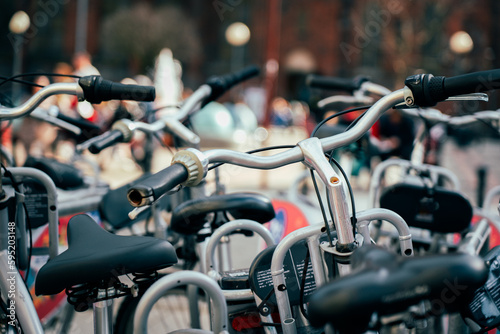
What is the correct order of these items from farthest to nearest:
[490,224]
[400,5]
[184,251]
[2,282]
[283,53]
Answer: [283,53] < [400,5] < [490,224] < [184,251] < [2,282]

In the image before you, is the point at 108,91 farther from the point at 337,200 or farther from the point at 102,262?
the point at 337,200

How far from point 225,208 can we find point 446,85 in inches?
42.1

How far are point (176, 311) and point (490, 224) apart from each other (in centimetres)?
172

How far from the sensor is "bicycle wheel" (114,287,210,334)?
2299mm

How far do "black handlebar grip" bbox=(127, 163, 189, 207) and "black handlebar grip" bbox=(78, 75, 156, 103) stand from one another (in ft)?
1.82

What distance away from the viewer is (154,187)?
1213 millimetres

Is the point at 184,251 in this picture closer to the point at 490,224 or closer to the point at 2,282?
the point at 2,282

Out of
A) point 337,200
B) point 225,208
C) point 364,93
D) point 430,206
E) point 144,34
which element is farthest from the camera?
point 144,34

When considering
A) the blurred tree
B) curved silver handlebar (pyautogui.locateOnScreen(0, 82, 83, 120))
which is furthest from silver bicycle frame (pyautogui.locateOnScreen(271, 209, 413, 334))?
the blurred tree

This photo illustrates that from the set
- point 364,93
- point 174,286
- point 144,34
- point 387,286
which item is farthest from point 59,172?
point 144,34

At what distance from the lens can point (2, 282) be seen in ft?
5.65

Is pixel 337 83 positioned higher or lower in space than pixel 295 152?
higher

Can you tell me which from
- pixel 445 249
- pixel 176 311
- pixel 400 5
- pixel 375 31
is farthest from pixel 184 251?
pixel 375 31

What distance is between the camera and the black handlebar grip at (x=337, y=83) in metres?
2.93
